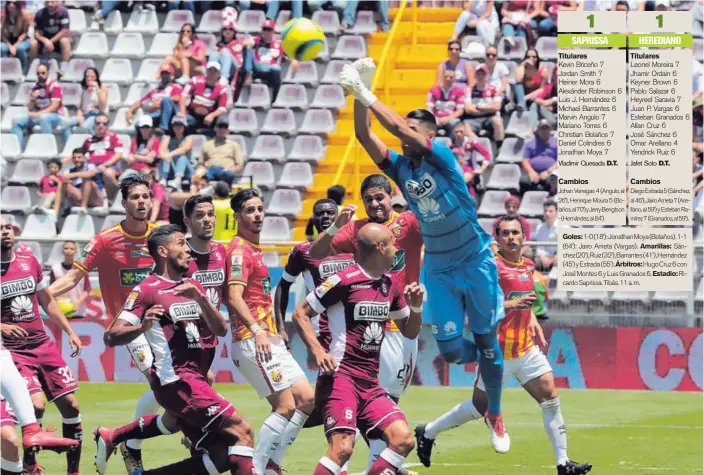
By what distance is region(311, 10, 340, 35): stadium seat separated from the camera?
2483 cm

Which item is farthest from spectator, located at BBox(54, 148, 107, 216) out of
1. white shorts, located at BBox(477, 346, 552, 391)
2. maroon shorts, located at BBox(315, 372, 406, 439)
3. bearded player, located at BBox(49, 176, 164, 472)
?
maroon shorts, located at BBox(315, 372, 406, 439)

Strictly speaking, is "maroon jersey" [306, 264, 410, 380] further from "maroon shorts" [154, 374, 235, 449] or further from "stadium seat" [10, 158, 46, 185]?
"stadium seat" [10, 158, 46, 185]

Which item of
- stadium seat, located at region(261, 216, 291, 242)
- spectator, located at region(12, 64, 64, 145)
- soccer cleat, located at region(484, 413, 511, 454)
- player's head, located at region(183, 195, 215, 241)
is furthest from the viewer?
spectator, located at region(12, 64, 64, 145)

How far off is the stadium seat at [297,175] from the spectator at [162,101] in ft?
7.40

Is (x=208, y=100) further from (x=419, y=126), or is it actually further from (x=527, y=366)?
(x=419, y=126)

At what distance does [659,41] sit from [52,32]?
41.5 ft

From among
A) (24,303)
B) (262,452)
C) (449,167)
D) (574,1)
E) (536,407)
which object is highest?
(574,1)

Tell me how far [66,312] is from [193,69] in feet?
20.8

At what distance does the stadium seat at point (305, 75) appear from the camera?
80.6ft

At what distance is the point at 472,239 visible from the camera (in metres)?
10.7

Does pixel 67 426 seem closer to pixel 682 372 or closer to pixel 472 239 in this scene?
pixel 472 239

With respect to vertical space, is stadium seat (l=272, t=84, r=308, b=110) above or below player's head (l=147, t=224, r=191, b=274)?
above

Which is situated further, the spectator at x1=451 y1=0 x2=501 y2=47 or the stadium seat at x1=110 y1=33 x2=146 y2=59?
the stadium seat at x1=110 y1=33 x2=146 y2=59

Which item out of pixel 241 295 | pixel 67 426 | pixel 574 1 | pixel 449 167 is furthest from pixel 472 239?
pixel 574 1
